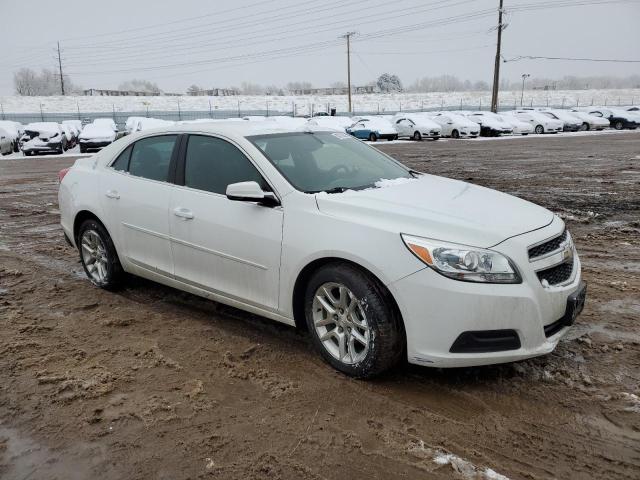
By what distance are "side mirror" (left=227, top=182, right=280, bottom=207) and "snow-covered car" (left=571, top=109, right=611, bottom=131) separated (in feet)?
125

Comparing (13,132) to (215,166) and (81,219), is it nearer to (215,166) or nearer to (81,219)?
(81,219)

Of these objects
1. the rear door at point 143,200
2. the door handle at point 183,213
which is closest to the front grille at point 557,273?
the door handle at point 183,213

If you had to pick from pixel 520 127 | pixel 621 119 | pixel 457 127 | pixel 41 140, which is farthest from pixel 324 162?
pixel 621 119

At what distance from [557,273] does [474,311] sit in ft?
2.31

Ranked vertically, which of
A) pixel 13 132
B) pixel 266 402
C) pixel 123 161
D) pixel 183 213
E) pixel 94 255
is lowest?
pixel 266 402

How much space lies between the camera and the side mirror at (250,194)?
3.63 meters

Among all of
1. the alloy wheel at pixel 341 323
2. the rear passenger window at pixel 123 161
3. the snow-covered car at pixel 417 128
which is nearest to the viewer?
the alloy wheel at pixel 341 323

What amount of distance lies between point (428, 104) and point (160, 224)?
284ft

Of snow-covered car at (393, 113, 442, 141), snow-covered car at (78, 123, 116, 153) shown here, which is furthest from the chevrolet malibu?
snow-covered car at (393, 113, 442, 141)

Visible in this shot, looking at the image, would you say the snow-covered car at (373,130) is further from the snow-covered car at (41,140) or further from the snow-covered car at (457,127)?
the snow-covered car at (41,140)

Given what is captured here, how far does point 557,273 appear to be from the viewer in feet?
10.7

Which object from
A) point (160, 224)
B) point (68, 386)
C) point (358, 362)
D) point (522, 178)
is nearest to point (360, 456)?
point (358, 362)

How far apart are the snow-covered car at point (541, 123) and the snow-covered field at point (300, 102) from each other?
104 ft

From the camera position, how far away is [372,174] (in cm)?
427
